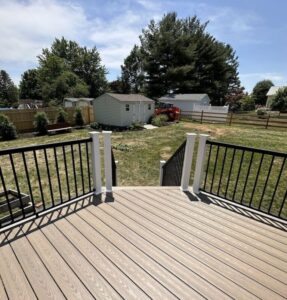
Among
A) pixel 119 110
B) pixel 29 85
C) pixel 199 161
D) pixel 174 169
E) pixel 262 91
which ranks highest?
pixel 262 91

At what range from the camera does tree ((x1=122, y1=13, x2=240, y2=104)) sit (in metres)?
21.9

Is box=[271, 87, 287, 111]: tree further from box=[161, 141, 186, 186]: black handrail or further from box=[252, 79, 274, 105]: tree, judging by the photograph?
box=[161, 141, 186, 186]: black handrail

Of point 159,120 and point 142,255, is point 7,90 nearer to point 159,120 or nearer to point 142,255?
point 159,120

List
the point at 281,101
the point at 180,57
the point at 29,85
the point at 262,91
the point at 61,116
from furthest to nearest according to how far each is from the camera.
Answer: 1. the point at 262,91
2. the point at 29,85
3. the point at 281,101
4. the point at 180,57
5. the point at 61,116

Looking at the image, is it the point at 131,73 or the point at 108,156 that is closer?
the point at 108,156

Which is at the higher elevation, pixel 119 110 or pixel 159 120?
pixel 119 110

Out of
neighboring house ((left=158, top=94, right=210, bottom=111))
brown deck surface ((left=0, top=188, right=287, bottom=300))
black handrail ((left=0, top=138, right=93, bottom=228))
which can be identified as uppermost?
neighboring house ((left=158, top=94, right=210, bottom=111))

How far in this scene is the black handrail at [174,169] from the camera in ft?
11.5

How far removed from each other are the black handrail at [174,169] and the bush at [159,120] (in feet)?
33.4

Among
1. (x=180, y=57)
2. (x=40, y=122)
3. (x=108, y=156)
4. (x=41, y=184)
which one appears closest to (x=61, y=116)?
(x=40, y=122)

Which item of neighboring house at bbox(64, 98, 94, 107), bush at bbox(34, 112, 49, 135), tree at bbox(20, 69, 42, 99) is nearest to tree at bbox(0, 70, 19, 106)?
tree at bbox(20, 69, 42, 99)

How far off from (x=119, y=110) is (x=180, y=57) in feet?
45.0

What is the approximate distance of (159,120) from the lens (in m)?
14.5

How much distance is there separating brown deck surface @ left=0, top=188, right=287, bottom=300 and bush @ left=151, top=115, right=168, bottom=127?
1222 cm
